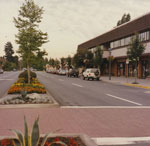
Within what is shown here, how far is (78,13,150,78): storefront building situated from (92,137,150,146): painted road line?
22294mm

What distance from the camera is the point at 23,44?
61.8ft

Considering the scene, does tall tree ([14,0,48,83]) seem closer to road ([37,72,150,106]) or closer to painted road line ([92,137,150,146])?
road ([37,72,150,106])

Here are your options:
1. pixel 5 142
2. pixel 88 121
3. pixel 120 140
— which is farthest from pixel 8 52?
pixel 5 142

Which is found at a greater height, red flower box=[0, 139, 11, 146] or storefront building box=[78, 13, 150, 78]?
storefront building box=[78, 13, 150, 78]

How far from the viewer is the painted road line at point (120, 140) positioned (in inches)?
202

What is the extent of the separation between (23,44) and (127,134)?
14.7 m

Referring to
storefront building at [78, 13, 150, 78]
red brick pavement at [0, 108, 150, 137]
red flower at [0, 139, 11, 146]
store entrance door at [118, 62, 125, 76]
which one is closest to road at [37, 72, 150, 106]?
red brick pavement at [0, 108, 150, 137]

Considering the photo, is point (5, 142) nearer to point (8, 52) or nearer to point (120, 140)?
point (120, 140)

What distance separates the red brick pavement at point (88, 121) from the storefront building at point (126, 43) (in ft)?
63.8

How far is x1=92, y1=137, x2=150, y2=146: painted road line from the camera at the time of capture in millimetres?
5133

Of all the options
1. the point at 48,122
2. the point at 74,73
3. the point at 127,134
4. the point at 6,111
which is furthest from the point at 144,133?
the point at 74,73

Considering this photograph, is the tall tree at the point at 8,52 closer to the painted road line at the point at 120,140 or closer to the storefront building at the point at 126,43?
the storefront building at the point at 126,43

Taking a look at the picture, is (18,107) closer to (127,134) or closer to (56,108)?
(56,108)

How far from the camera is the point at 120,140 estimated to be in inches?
211
